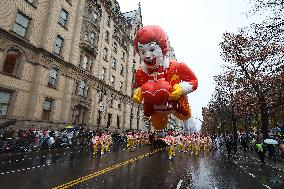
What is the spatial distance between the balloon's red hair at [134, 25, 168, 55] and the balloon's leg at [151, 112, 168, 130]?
176 centimetres

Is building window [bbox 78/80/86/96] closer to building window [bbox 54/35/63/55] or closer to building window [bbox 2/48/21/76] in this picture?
building window [bbox 54/35/63/55]

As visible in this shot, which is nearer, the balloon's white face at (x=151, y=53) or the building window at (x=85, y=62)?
the balloon's white face at (x=151, y=53)

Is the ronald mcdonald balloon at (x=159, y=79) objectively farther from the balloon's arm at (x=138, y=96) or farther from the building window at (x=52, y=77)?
the building window at (x=52, y=77)

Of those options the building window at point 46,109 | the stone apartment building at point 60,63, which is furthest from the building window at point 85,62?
the building window at point 46,109

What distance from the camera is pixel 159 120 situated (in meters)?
7.13

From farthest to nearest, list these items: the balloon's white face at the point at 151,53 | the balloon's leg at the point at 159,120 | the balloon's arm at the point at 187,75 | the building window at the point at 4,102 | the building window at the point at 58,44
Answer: the building window at the point at 58,44
the building window at the point at 4,102
the balloon's leg at the point at 159,120
the balloon's arm at the point at 187,75
the balloon's white face at the point at 151,53

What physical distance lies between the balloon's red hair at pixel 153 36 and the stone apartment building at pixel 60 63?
9666mm

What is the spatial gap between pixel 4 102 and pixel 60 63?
25.9ft

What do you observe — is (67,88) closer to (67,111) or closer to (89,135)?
(67,111)

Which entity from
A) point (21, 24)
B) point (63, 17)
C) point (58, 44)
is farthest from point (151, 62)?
point (63, 17)

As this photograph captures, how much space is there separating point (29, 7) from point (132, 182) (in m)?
20.3

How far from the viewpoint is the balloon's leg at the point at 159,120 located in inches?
276

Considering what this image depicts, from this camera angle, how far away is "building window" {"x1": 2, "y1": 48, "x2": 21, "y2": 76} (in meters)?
20.7

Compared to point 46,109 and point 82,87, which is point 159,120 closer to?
point 46,109
